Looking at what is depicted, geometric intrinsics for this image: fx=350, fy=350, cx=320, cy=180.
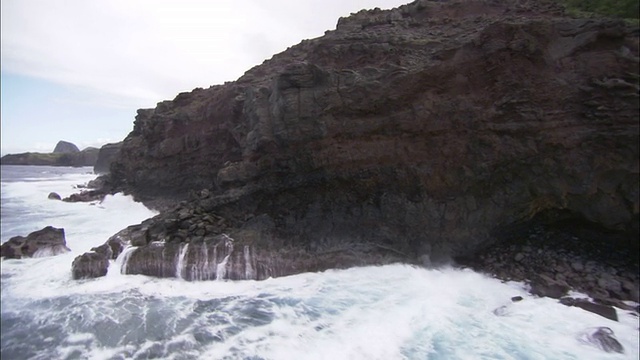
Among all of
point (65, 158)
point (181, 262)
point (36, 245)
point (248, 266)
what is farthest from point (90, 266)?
point (65, 158)

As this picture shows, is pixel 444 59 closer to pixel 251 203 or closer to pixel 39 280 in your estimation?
pixel 251 203

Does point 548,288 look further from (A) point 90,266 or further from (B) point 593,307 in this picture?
(A) point 90,266

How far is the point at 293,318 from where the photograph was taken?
957cm

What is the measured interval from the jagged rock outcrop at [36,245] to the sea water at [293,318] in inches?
18.0

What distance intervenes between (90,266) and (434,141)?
1293 centimetres

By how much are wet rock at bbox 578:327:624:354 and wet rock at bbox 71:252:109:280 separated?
1433 cm

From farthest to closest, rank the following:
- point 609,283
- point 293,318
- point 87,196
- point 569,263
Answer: point 87,196
point 569,263
point 609,283
point 293,318

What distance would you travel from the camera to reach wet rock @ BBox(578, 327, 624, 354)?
779 centimetres

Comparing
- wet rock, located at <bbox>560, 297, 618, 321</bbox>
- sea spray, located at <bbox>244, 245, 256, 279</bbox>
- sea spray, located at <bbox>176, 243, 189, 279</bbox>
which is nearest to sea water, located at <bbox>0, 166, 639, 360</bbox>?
wet rock, located at <bbox>560, 297, 618, 321</bbox>

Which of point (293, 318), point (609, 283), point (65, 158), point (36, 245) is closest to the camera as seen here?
point (293, 318)

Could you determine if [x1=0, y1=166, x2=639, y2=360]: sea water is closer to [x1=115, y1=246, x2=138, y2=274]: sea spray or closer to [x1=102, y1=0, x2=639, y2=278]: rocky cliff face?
[x1=115, y1=246, x2=138, y2=274]: sea spray

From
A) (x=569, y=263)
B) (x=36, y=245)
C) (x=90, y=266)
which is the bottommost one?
(x=90, y=266)

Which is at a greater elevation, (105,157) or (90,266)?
(105,157)

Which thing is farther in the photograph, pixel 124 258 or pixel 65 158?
pixel 65 158
